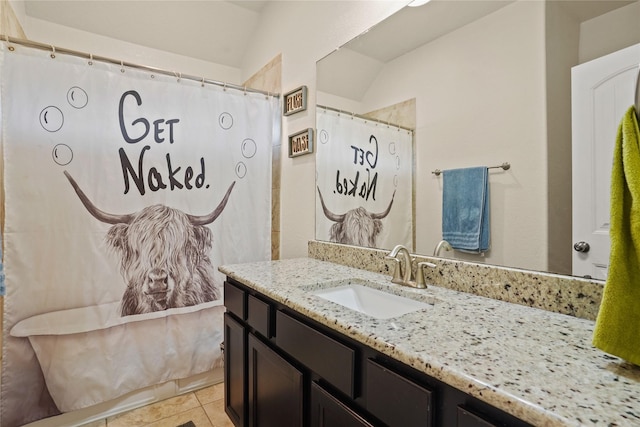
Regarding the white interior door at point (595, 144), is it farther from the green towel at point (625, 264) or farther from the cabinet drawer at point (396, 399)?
the cabinet drawer at point (396, 399)

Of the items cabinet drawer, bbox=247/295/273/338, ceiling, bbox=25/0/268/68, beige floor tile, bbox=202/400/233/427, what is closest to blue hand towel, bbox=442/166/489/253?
cabinet drawer, bbox=247/295/273/338

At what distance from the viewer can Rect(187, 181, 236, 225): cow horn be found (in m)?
1.94

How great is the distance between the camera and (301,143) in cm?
197

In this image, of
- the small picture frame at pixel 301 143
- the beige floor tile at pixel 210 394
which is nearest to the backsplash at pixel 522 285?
the small picture frame at pixel 301 143

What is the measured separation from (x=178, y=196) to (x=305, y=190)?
780mm

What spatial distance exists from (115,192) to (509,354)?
190cm

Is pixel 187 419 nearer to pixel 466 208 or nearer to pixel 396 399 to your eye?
pixel 396 399

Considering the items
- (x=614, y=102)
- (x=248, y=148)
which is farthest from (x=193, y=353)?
(x=614, y=102)

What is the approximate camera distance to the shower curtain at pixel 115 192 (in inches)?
59.1

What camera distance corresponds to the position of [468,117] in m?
1.12

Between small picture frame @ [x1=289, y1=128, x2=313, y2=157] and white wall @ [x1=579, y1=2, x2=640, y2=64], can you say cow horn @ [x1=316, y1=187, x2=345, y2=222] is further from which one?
white wall @ [x1=579, y1=2, x2=640, y2=64]

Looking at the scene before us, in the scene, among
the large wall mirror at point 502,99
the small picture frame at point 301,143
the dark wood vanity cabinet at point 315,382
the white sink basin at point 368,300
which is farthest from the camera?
the small picture frame at point 301,143

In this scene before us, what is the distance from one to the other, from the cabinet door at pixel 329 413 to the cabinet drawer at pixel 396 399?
65mm

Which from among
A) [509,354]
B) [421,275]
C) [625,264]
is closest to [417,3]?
[421,275]
